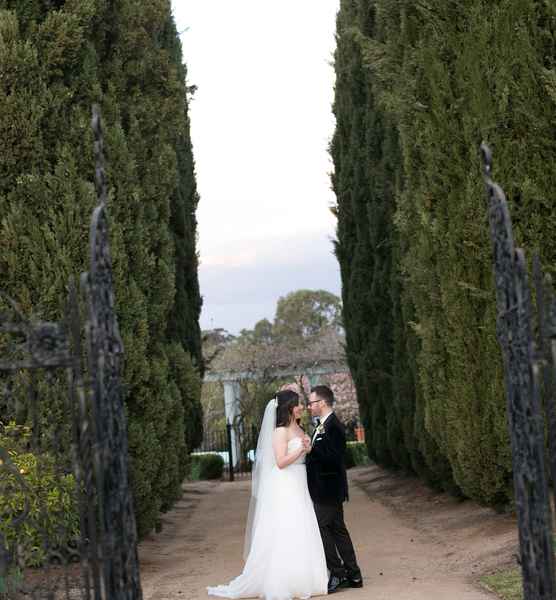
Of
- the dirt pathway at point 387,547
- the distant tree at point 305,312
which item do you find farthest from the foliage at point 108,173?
the distant tree at point 305,312

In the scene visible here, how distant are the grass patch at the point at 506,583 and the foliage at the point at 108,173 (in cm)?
354

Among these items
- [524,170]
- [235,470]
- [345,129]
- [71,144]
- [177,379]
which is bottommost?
[235,470]

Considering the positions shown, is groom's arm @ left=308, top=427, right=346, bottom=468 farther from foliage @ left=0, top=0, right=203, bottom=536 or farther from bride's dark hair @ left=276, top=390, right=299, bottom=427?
foliage @ left=0, top=0, right=203, bottom=536

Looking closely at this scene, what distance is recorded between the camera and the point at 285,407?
28.8 ft

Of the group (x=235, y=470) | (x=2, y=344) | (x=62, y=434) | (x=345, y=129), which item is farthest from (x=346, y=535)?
(x=235, y=470)

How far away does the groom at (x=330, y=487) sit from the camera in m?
8.70

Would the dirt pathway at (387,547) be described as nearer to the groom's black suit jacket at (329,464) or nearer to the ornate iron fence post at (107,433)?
the groom's black suit jacket at (329,464)

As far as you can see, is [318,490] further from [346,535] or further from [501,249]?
[501,249]

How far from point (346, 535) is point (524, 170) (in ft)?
12.4

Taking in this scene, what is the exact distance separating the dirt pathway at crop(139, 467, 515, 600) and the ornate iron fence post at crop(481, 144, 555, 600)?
10.5 feet

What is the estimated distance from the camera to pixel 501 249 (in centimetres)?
469

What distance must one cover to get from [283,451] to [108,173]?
337 centimetres

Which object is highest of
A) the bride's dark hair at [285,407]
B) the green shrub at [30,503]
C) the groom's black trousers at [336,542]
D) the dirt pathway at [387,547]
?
the bride's dark hair at [285,407]

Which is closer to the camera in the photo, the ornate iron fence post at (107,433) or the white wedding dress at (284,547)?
the ornate iron fence post at (107,433)
